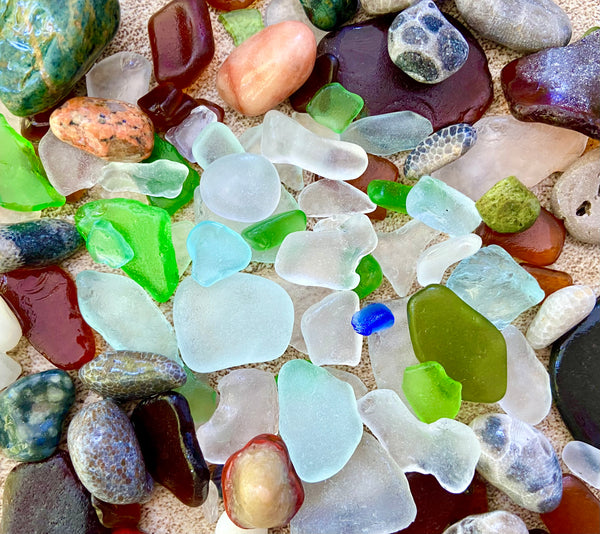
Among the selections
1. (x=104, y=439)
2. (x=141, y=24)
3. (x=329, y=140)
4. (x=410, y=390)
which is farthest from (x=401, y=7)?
(x=104, y=439)

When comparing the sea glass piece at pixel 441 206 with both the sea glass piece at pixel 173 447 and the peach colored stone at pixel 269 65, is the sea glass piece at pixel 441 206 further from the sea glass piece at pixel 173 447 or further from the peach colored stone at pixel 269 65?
the sea glass piece at pixel 173 447

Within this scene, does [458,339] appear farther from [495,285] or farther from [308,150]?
[308,150]

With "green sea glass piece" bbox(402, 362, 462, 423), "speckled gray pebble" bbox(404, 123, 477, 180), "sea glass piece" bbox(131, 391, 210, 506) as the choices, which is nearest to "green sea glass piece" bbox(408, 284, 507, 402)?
"green sea glass piece" bbox(402, 362, 462, 423)

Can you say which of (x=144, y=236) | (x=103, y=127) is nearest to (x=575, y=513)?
(x=144, y=236)

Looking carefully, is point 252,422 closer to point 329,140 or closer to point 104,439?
point 104,439

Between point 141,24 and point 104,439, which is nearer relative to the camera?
point 104,439

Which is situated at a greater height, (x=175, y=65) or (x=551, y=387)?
(x=175, y=65)
